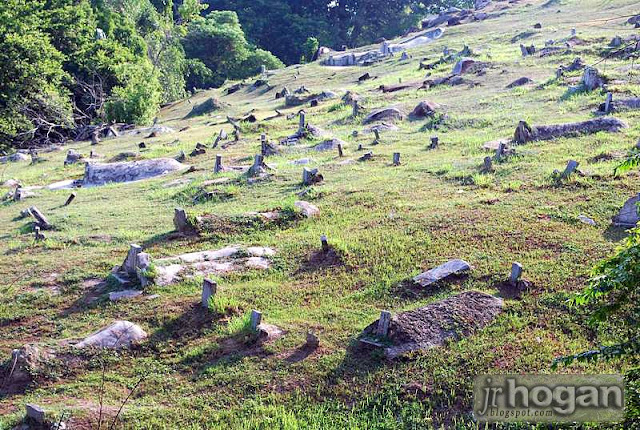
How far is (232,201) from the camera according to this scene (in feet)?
50.2

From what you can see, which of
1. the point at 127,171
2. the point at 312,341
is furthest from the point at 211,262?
the point at 127,171

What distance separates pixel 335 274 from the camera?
10414 millimetres

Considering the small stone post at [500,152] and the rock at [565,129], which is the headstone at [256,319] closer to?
the small stone post at [500,152]

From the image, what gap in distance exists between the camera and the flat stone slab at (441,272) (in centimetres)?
935

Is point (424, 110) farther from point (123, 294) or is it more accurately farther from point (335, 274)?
point (123, 294)

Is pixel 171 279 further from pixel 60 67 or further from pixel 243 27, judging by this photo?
pixel 243 27

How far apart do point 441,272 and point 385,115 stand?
14833mm

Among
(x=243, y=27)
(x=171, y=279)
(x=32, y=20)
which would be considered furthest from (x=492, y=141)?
(x=243, y=27)

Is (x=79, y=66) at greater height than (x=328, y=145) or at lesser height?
greater

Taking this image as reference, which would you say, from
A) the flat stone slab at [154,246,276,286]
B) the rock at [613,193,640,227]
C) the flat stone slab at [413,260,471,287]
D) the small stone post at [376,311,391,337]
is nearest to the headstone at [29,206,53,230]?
the flat stone slab at [154,246,276,286]

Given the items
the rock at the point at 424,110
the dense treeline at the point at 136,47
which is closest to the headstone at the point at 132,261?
the rock at the point at 424,110

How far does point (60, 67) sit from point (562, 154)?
1086 inches

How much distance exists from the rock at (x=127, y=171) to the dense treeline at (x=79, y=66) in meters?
11.4

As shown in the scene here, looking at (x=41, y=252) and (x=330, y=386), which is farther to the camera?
(x=41, y=252)
